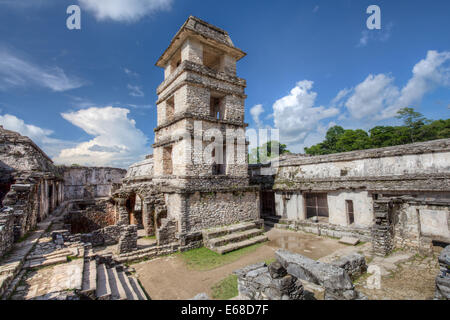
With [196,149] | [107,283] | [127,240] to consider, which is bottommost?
[107,283]

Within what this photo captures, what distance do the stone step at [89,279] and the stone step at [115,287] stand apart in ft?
2.17

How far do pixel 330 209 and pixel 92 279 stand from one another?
42.6ft

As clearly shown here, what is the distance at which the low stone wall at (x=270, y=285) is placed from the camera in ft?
17.4

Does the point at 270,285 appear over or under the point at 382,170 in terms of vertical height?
under

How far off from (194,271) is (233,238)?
3345mm

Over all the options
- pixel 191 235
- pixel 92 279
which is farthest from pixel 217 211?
pixel 92 279

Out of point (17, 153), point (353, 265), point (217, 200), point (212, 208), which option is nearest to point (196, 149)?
point (217, 200)

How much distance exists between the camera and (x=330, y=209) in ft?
43.9

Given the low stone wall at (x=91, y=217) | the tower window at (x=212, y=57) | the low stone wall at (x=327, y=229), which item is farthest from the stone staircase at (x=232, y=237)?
the tower window at (x=212, y=57)

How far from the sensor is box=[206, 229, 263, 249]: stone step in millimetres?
10927

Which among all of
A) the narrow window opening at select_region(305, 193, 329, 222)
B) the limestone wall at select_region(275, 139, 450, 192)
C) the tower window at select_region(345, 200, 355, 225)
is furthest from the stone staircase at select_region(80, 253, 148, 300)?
the narrow window opening at select_region(305, 193, 329, 222)

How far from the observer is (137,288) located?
288 inches

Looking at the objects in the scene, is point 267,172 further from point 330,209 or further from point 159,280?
point 159,280

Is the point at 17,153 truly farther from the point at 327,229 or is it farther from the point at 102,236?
the point at 327,229
